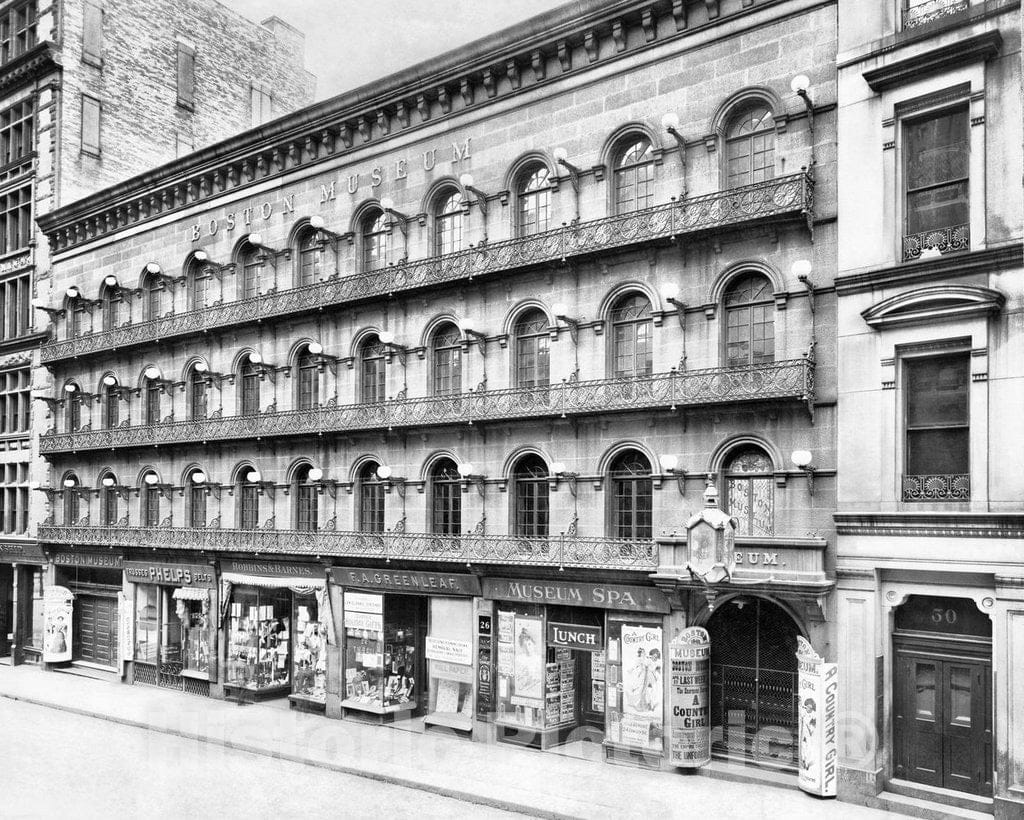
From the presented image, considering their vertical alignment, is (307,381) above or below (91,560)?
above

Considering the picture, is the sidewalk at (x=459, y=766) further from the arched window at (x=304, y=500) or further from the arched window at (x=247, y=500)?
the arched window at (x=247, y=500)

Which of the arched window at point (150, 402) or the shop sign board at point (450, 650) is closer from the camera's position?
the shop sign board at point (450, 650)

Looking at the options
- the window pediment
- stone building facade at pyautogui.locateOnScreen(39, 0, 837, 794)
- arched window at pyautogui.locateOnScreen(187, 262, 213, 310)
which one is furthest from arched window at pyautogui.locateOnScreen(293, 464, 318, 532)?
the window pediment

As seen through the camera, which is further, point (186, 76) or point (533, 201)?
point (186, 76)

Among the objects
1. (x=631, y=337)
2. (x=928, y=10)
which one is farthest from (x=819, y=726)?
(x=928, y=10)

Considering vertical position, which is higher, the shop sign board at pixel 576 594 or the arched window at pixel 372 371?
the arched window at pixel 372 371

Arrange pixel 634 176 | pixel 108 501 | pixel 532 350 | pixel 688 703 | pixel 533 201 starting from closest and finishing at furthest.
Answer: pixel 688 703, pixel 634 176, pixel 532 350, pixel 533 201, pixel 108 501

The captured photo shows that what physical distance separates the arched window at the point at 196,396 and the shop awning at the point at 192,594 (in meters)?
5.17

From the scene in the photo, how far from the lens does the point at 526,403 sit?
71.2 feet

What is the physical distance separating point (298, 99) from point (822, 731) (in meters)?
37.0

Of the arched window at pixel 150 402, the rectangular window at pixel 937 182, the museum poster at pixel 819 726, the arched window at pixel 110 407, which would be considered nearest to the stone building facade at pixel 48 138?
the arched window at pixel 110 407

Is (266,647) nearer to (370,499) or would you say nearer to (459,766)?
(370,499)

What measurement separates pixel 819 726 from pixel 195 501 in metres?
20.2

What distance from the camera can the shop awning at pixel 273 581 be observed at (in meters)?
25.6
